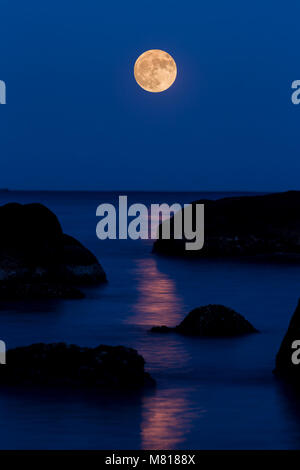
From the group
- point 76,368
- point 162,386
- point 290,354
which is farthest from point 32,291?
point 290,354

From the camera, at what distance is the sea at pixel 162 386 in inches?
560

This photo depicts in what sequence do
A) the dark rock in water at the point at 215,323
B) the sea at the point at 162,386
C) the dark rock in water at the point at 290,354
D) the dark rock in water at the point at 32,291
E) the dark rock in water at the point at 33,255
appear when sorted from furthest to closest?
the dark rock in water at the point at 33,255
the dark rock in water at the point at 32,291
the dark rock in water at the point at 215,323
the dark rock in water at the point at 290,354
the sea at the point at 162,386

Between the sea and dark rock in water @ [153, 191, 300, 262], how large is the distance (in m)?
17.4

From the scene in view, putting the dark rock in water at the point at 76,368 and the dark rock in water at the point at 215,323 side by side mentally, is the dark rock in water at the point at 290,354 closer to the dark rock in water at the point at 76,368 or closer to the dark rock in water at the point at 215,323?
the dark rock in water at the point at 76,368

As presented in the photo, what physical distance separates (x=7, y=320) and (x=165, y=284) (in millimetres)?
14340

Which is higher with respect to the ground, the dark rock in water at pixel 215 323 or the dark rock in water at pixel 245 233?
the dark rock in water at pixel 245 233

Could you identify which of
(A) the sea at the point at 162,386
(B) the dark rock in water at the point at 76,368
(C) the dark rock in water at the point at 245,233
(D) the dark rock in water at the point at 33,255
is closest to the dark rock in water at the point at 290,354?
(A) the sea at the point at 162,386

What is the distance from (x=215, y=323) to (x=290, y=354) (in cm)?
554

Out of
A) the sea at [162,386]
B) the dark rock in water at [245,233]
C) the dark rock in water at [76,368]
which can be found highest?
the dark rock in water at [245,233]

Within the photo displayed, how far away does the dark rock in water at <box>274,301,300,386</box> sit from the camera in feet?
55.8

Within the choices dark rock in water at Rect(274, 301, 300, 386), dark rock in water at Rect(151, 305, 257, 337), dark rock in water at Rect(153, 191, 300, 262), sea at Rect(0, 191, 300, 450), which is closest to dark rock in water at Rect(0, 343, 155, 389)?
sea at Rect(0, 191, 300, 450)

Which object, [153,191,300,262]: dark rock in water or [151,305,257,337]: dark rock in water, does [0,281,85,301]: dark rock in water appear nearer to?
[151,305,257,337]: dark rock in water

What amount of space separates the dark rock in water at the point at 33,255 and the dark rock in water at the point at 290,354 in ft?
43.8
